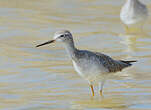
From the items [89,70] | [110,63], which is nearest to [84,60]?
[89,70]

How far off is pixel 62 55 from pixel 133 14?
3952 millimetres

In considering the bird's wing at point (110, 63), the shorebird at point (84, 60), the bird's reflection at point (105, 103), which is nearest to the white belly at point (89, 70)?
the shorebird at point (84, 60)

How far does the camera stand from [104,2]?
16.3 meters

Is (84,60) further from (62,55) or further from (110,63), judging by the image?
(62,55)

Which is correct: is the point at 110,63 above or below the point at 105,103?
above

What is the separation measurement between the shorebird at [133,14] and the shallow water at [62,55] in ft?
0.81

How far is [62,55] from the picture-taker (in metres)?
11.5

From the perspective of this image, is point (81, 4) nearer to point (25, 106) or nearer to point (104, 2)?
point (104, 2)

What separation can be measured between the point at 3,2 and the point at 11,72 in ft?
19.8

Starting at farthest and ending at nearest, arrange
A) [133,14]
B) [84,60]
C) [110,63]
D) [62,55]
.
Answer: [133,14] < [62,55] < [110,63] < [84,60]

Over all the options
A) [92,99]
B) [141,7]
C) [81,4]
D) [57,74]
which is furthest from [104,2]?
[92,99]

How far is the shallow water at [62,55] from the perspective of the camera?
849 cm

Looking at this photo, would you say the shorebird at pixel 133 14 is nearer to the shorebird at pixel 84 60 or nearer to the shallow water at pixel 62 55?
the shallow water at pixel 62 55

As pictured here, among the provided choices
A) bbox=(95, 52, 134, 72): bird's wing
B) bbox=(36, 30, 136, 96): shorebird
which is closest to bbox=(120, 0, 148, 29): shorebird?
bbox=(95, 52, 134, 72): bird's wing
